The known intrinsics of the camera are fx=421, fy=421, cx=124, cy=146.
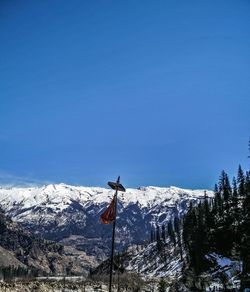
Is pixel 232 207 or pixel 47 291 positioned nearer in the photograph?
pixel 47 291

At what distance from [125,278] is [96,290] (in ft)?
179

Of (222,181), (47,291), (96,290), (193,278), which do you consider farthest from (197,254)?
(222,181)

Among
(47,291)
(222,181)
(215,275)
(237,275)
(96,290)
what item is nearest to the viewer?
(237,275)

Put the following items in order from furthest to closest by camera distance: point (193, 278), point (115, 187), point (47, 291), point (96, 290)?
point (96, 290) < point (47, 291) < point (193, 278) < point (115, 187)

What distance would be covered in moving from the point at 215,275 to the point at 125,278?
85678 millimetres

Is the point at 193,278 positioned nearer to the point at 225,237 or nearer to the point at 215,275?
the point at 215,275

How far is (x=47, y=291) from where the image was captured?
388ft

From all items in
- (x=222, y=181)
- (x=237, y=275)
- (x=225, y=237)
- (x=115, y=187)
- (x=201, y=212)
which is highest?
(x=222, y=181)

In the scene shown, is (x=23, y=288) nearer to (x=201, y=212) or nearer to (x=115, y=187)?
(x=201, y=212)

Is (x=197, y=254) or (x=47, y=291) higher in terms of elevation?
(x=197, y=254)

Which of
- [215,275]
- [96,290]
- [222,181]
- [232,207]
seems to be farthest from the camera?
[222,181]

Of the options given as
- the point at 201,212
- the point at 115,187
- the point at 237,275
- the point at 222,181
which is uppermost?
the point at 222,181

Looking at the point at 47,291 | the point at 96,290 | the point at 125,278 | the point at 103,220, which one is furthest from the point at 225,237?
the point at 103,220

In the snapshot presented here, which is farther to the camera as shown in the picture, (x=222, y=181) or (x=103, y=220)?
(x=222, y=181)
